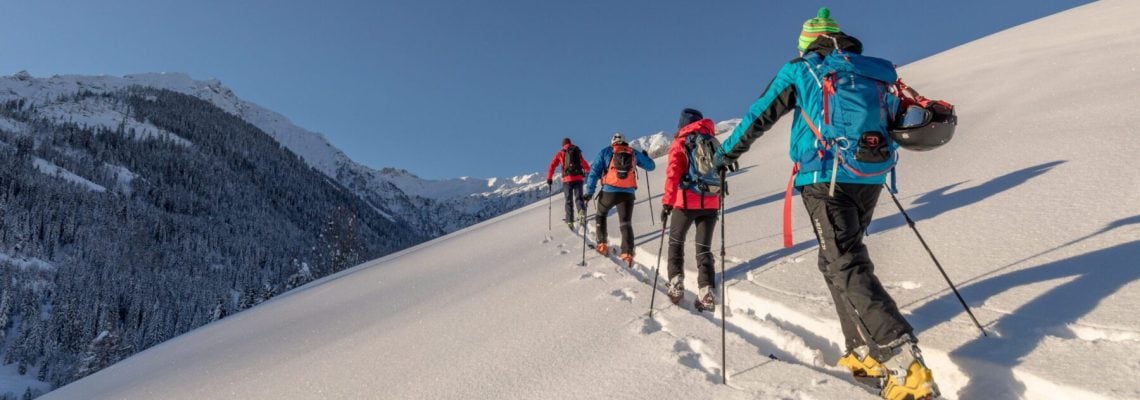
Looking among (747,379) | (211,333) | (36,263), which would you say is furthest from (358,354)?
(36,263)

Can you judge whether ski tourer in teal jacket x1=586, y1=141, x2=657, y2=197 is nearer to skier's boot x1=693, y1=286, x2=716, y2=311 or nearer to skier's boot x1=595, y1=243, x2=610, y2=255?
skier's boot x1=595, y1=243, x2=610, y2=255

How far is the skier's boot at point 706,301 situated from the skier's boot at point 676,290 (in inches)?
7.1

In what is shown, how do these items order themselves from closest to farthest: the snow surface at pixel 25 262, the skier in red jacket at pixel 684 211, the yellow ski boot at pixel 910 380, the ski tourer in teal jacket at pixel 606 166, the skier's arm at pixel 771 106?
1. the yellow ski boot at pixel 910 380
2. the skier's arm at pixel 771 106
3. the skier in red jacket at pixel 684 211
4. the ski tourer in teal jacket at pixel 606 166
5. the snow surface at pixel 25 262

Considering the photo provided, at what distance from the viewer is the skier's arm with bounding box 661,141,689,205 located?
17.8ft

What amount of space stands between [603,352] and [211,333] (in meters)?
9.49

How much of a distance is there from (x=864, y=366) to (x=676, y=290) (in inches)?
90.2

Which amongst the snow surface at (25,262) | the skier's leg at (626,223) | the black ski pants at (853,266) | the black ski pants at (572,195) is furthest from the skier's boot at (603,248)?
the snow surface at (25,262)

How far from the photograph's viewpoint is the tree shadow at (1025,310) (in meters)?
2.82

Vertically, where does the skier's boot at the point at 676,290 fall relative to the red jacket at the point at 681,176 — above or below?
below

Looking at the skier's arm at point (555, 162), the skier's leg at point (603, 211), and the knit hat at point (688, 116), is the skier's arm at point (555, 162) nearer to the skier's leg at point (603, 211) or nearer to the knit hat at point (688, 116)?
the skier's leg at point (603, 211)

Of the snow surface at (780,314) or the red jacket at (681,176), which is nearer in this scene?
the snow surface at (780,314)

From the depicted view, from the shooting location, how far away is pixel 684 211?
565cm

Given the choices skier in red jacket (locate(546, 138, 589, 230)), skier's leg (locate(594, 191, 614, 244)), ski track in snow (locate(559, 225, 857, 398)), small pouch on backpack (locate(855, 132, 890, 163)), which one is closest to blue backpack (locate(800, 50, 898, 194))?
small pouch on backpack (locate(855, 132, 890, 163))

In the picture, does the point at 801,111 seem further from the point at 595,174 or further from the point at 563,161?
the point at 563,161
